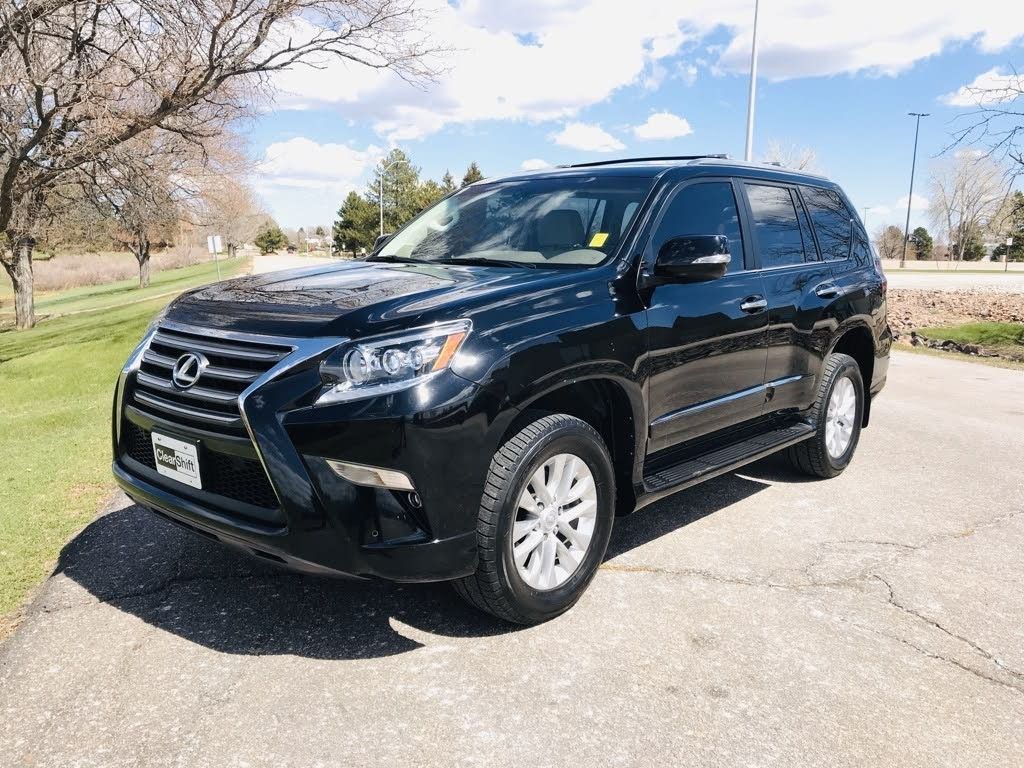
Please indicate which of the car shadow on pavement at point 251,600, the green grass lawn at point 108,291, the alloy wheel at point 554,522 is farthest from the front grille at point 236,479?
the green grass lawn at point 108,291

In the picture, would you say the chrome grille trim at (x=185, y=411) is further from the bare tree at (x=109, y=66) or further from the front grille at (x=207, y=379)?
the bare tree at (x=109, y=66)

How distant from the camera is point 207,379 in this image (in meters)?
3.11

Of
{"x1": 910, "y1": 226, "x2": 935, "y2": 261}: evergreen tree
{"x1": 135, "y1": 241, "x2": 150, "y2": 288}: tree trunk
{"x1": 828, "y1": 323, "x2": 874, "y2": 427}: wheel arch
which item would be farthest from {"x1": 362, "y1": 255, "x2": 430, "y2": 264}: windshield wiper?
{"x1": 910, "y1": 226, "x2": 935, "y2": 261}: evergreen tree

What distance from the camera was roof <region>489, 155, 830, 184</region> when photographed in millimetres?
4297

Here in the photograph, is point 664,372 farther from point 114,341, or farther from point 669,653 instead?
point 114,341

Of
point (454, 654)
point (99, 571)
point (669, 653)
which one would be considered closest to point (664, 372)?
point (669, 653)

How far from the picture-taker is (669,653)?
127 inches

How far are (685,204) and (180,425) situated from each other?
2.64m

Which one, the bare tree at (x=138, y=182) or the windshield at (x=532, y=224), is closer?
the windshield at (x=532, y=224)

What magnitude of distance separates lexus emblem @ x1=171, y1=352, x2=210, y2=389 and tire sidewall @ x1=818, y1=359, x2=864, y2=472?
12.5 ft

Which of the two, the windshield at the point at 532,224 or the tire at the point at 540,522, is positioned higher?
the windshield at the point at 532,224

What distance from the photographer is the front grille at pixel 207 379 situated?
9.77 feet

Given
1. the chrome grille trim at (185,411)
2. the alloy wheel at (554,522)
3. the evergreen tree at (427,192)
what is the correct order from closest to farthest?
1. the chrome grille trim at (185,411)
2. the alloy wheel at (554,522)
3. the evergreen tree at (427,192)

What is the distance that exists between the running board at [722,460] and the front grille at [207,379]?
1875 millimetres
